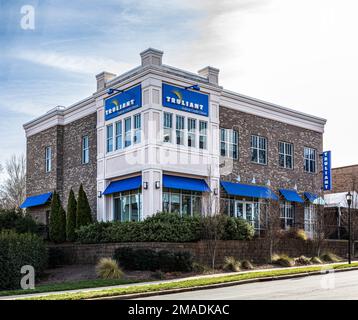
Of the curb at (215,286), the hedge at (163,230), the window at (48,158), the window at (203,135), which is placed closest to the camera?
the curb at (215,286)

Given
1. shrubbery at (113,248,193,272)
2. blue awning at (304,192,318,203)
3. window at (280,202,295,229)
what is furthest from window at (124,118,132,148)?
blue awning at (304,192,318,203)

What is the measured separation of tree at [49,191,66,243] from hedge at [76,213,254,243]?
4.41 meters

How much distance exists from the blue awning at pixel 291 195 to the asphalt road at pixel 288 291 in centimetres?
1492

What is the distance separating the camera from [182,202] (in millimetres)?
31281

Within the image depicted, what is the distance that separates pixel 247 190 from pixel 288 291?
16964 mm

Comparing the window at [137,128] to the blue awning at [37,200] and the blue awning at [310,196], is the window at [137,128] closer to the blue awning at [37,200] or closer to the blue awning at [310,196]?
the blue awning at [37,200]

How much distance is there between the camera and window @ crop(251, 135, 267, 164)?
117 feet

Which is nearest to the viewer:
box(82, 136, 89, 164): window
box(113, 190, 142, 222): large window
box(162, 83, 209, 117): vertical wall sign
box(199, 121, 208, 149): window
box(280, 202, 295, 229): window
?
box(162, 83, 209, 117): vertical wall sign

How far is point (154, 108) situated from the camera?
29.7 meters

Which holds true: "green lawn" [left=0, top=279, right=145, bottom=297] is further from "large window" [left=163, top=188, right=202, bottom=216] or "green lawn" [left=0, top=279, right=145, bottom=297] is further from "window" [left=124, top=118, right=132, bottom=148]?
"window" [left=124, top=118, right=132, bottom=148]

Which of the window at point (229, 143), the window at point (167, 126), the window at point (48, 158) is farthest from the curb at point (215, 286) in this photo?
the window at point (48, 158)

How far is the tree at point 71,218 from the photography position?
32.8 metres

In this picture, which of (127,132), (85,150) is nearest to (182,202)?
(127,132)
